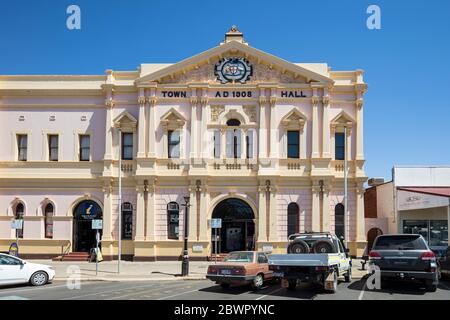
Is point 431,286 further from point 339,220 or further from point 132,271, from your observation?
point 132,271

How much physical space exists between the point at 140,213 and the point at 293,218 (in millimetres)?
9635

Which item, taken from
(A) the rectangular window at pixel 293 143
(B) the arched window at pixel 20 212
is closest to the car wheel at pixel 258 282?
(A) the rectangular window at pixel 293 143

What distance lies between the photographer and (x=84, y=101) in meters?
32.2

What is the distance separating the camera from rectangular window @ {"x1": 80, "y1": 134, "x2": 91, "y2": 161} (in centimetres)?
3213

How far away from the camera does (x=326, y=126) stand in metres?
30.9

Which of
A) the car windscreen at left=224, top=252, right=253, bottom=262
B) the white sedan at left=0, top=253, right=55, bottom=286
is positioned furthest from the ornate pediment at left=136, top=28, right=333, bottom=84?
the car windscreen at left=224, top=252, right=253, bottom=262

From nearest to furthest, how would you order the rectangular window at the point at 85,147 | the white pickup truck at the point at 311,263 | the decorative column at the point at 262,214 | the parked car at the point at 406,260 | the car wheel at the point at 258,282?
1. the white pickup truck at the point at 311,263
2. the parked car at the point at 406,260
3. the car wheel at the point at 258,282
4. the decorative column at the point at 262,214
5. the rectangular window at the point at 85,147

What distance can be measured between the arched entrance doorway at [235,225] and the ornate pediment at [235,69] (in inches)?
316

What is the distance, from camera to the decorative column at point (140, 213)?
30297 mm

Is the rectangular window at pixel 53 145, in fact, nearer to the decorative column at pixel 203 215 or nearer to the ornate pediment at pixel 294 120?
the decorative column at pixel 203 215

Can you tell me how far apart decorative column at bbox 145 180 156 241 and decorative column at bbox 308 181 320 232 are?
32.4 ft

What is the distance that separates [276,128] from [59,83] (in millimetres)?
14659
